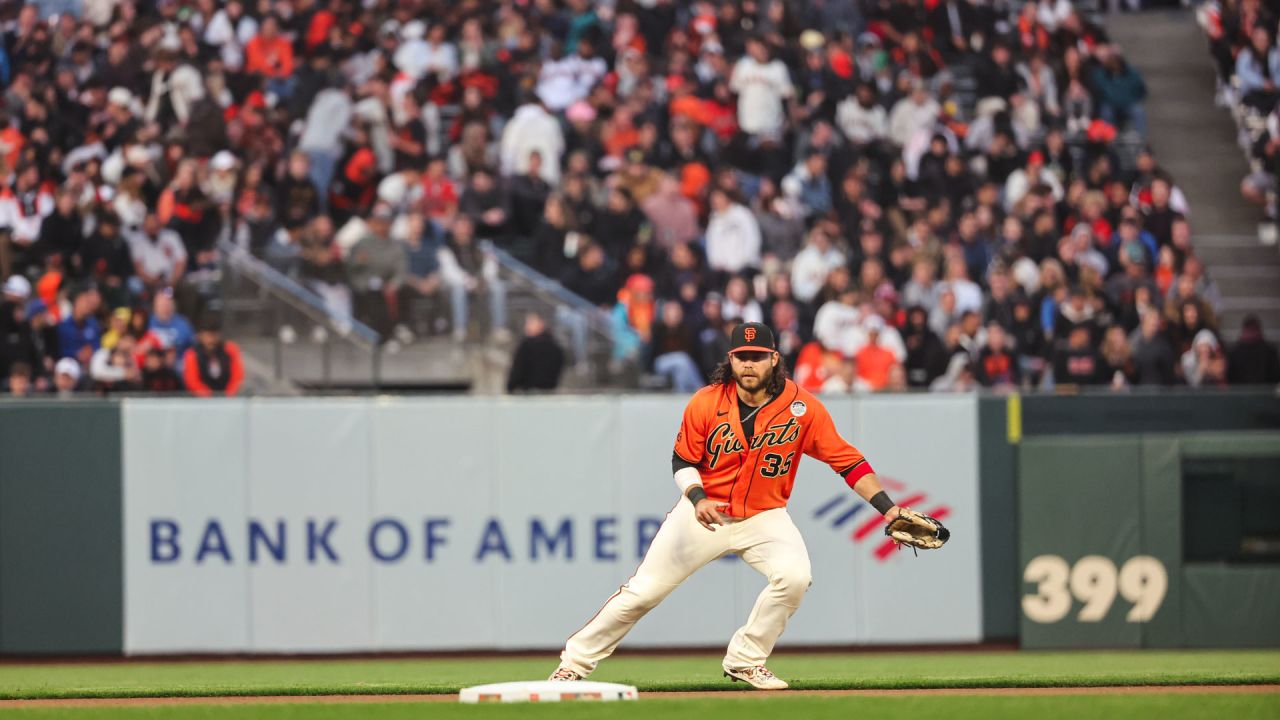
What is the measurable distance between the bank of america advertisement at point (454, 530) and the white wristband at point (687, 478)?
5.52 meters

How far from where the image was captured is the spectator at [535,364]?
656 inches

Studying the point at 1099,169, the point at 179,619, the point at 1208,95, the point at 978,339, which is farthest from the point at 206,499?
the point at 1208,95

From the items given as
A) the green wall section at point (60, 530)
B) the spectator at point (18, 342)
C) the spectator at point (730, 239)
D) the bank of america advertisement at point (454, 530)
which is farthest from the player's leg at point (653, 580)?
the spectator at point (730, 239)

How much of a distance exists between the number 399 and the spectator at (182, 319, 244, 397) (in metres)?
7.29

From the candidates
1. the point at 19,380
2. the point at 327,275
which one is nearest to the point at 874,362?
the point at 327,275

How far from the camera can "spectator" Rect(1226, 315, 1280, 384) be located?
17719 millimetres

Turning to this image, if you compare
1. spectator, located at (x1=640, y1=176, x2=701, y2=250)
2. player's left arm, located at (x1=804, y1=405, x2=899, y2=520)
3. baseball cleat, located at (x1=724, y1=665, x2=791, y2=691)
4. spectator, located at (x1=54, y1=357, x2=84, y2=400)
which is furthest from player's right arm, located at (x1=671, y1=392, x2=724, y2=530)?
spectator, located at (x1=640, y1=176, x2=701, y2=250)

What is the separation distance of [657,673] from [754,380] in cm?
426

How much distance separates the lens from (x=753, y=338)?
9.84 metres

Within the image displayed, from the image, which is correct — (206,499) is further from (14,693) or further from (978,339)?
(978,339)

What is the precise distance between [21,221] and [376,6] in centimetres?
590

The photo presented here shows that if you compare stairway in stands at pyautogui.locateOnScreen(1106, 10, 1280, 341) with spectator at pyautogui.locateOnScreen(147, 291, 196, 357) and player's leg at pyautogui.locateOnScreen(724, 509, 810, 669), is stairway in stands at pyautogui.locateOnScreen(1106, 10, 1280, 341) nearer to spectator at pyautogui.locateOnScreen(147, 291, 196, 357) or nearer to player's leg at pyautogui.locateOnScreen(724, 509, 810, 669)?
spectator at pyautogui.locateOnScreen(147, 291, 196, 357)

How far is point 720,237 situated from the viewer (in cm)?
1919

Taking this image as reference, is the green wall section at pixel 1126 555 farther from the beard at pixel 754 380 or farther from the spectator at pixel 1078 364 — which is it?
the beard at pixel 754 380
